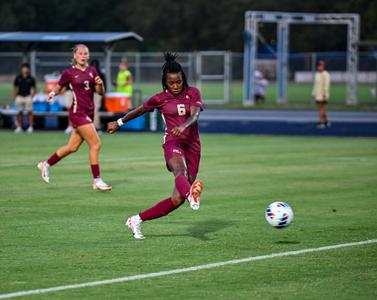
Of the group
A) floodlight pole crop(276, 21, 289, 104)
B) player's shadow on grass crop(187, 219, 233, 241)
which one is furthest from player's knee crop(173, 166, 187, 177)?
floodlight pole crop(276, 21, 289, 104)

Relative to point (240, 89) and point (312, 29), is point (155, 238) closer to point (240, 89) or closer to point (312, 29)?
point (240, 89)

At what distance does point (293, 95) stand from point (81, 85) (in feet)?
162

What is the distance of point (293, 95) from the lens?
65.7 m

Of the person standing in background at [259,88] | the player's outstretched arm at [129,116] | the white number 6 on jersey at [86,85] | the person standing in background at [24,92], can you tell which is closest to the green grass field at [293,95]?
the person standing in background at [259,88]

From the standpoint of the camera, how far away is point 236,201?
15.6 meters

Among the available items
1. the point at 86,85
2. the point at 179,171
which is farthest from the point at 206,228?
the point at 86,85

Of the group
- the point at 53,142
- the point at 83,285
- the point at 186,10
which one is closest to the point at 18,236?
the point at 83,285

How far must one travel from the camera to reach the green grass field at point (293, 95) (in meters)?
51.1

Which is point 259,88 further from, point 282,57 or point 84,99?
point 84,99

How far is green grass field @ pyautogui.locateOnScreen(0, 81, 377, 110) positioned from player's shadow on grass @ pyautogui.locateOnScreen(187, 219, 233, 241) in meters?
36.0

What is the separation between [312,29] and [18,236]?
79.4m

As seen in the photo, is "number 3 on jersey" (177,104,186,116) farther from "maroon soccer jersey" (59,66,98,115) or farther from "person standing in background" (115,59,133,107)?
"person standing in background" (115,59,133,107)

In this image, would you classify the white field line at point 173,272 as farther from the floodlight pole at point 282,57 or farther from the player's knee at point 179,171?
the floodlight pole at point 282,57

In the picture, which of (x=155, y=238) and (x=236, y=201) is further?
(x=236, y=201)
